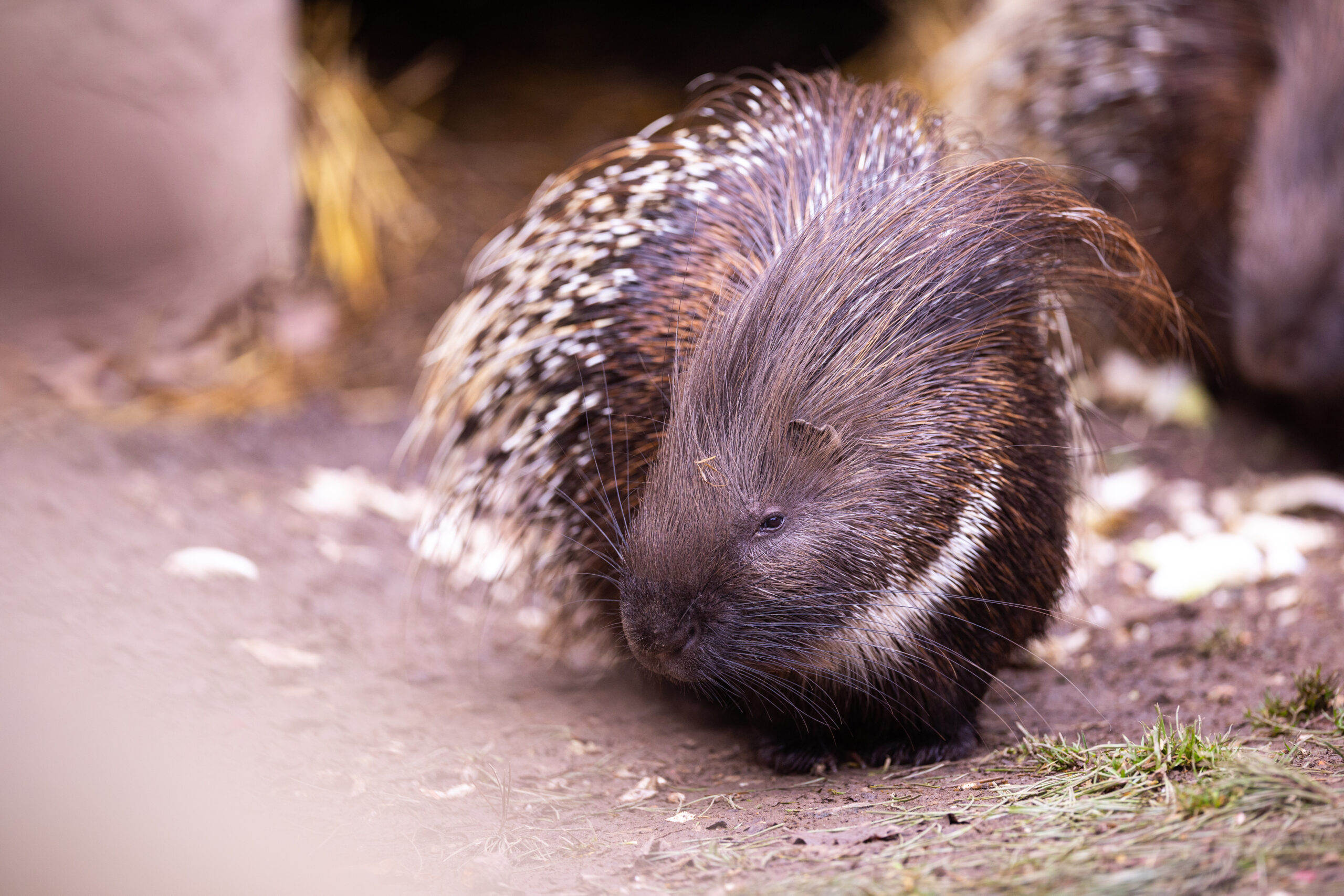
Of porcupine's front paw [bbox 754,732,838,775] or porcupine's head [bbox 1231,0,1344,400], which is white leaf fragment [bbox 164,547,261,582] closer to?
porcupine's front paw [bbox 754,732,838,775]

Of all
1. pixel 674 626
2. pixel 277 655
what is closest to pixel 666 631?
pixel 674 626

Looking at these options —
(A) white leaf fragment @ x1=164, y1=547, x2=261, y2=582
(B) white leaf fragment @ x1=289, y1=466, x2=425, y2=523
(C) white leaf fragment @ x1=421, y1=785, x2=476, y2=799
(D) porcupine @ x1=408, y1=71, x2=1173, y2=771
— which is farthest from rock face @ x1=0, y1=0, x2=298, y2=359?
(C) white leaf fragment @ x1=421, y1=785, x2=476, y2=799

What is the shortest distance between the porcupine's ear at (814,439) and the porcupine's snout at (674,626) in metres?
0.35

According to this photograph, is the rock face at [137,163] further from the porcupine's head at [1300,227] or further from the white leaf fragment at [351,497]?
the porcupine's head at [1300,227]

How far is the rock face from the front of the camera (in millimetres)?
4176

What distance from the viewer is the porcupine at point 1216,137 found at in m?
4.23

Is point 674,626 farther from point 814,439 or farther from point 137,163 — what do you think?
point 137,163

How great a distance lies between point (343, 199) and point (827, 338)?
147 inches

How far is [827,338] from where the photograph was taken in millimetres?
2285

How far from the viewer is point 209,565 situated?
123 inches

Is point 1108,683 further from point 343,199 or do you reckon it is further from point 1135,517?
point 343,199

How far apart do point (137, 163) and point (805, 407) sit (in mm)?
3336

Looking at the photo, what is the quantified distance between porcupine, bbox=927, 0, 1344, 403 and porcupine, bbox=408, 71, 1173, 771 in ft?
6.48

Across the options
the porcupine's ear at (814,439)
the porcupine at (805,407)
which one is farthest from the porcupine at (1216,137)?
the porcupine's ear at (814,439)
